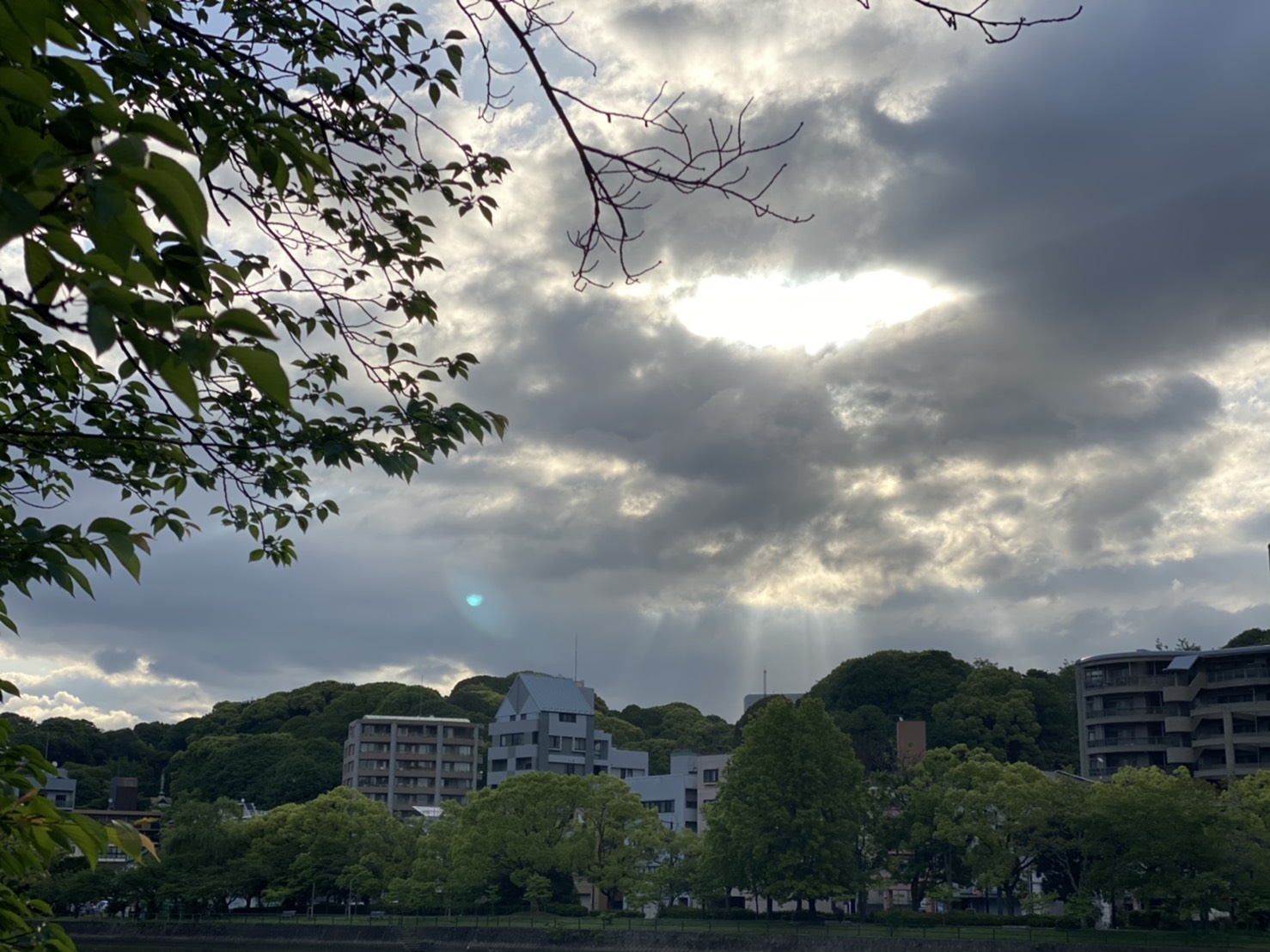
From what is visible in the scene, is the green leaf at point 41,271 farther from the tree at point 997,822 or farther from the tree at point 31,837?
the tree at point 997,822

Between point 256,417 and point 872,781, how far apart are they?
50.5m

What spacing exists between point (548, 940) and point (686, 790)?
77.8 ft

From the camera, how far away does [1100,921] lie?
51.7 metres

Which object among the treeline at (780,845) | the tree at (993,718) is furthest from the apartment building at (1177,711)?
the treeline at (780,845)

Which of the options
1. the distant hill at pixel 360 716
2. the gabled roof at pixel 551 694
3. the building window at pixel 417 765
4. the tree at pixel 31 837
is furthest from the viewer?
A: the building window at pixel 417 765

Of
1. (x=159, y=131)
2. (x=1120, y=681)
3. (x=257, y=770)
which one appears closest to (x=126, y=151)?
(x=159, y=131)

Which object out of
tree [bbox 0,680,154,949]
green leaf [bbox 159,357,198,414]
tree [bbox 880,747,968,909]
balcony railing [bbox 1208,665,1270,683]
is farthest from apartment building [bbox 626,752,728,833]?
green leaf [bbox 159,357,198,414]

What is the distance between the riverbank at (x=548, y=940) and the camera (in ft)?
145

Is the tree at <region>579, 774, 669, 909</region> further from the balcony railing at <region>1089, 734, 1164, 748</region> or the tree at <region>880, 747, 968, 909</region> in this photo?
the balcony railing at <region>1089, 734, 1164, 748</region>

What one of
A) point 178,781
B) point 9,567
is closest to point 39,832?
point 9,567

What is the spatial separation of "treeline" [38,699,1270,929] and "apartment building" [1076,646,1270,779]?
11.6 meters

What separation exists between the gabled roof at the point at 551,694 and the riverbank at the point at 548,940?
27.4 meters

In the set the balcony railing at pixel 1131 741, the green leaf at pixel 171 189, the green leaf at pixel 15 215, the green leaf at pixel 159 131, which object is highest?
the balcony railing at pixel 1131 741

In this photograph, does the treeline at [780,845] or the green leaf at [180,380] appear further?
the treeline at [780,845]
